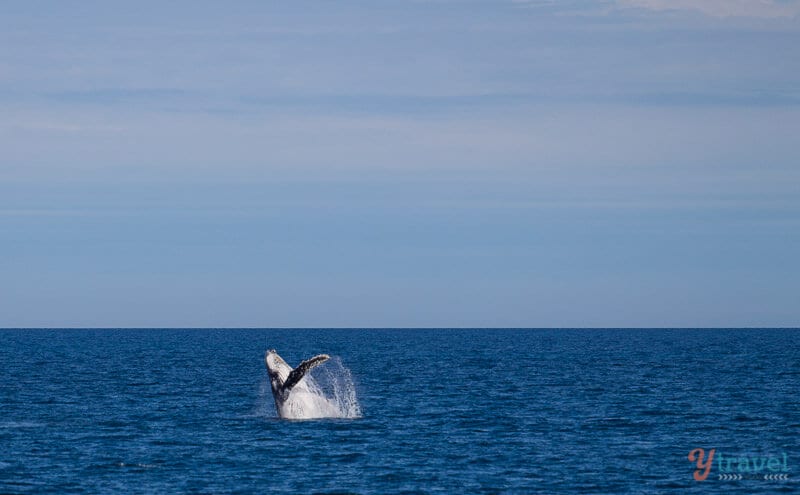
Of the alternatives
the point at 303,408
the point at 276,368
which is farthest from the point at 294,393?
the point at 276,368

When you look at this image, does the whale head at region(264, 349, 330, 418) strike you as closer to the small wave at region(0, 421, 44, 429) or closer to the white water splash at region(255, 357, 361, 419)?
the white water splash at region(255, 357, 361, 419)

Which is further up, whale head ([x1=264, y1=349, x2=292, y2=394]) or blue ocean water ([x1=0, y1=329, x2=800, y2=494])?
whale head ([x1=264, y1=349, x2=292, y2=394])

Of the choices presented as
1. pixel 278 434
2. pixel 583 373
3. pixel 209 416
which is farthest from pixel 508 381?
pixel 278 434

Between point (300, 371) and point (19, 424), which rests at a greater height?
point (300, 371)

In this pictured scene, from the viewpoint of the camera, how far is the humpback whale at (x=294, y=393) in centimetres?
4441

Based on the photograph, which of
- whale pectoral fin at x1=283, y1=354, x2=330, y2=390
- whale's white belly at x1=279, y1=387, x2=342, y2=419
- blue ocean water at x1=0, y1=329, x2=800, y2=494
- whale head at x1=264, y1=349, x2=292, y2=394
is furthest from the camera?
whale's white belly at x1=279, y1=387, x2=342, y2=419

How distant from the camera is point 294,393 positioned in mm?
50281

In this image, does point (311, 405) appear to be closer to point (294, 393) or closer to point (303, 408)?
point (303, 408)

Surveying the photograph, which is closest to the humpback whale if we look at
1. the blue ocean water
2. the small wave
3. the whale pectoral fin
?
the whale pectoral fin

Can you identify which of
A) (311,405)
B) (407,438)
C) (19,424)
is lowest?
(407,438)

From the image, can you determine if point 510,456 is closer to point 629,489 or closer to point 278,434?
point 629,489

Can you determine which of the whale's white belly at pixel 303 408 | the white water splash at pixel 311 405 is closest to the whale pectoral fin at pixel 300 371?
the whale's white belly at pixel 303 408

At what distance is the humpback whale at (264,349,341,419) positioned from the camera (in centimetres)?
4441

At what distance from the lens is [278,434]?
45.5m
